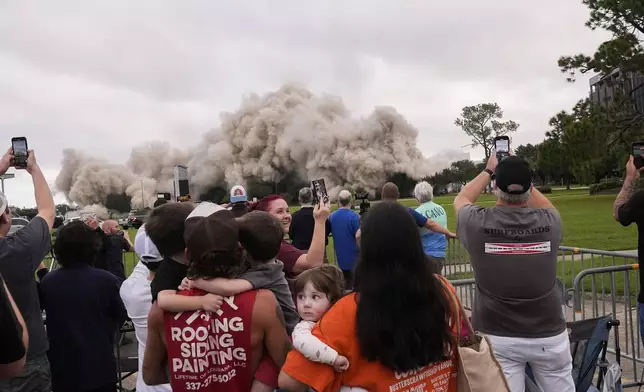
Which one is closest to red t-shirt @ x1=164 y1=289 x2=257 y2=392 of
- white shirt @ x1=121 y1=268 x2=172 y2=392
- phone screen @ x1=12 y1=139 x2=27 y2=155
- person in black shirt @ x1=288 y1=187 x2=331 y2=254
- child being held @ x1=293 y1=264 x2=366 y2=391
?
child being held @ x1=293 y1=264 x2=366 y2=391

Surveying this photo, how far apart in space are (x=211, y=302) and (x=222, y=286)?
0.08 m

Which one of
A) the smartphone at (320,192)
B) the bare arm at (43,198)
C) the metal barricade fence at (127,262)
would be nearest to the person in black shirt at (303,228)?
the smartphone at (320,192)

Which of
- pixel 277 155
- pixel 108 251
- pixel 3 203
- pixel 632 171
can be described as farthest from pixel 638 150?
pixel 277 155

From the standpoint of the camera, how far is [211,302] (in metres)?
2.22

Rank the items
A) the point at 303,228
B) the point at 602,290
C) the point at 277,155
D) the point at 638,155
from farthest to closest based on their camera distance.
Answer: the point at 277,155, the point at 303,228, the point at 602,290, the point at 638,155

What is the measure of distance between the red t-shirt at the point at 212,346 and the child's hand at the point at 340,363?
43 cm

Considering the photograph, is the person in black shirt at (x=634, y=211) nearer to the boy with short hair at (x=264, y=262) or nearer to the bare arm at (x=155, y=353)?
the boy with short hair at (x=264, y=262)

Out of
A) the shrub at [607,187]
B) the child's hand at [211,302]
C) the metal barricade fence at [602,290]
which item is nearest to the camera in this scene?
the child's hand at [211,302]

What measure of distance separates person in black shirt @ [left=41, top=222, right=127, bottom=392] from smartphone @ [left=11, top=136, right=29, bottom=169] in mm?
506

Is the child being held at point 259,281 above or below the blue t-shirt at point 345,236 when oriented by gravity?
above

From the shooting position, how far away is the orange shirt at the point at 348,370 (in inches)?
79.9

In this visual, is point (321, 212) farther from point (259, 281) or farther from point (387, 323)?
point (387, 323)

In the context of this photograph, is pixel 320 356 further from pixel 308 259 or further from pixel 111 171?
pixel 111 171

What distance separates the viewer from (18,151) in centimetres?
357
